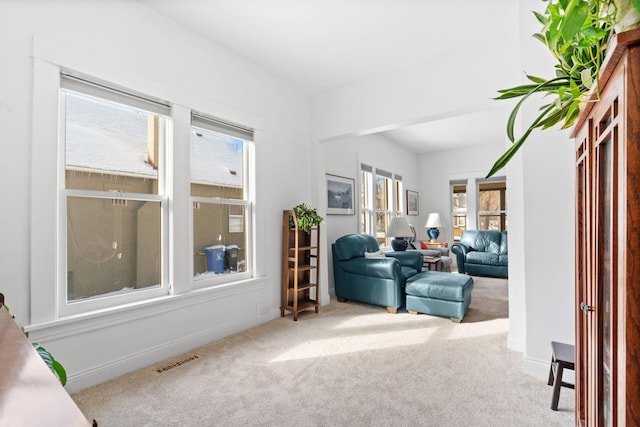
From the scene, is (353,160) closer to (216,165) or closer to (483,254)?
(216,165)

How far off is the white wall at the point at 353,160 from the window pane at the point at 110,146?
7.26ft

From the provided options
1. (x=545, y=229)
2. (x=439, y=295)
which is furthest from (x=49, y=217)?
(x=439, y=295)

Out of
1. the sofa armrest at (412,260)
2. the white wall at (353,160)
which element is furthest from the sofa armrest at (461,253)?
the sofa armrest at (412,260)

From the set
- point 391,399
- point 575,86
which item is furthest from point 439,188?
point 575,86

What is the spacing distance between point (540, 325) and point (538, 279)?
1.06 feet

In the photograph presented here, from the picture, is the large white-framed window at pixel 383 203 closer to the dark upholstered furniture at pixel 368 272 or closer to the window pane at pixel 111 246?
the dark upholstered furniture at pixel 368 272

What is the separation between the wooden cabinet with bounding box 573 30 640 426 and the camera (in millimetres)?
574

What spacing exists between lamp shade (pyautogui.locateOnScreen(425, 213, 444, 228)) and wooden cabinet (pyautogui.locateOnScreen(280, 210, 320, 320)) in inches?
166

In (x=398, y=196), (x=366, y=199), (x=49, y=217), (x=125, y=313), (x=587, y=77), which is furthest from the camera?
(x=398, y=196)

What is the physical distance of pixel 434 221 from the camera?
711 centimetres

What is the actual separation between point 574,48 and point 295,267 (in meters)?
2.94

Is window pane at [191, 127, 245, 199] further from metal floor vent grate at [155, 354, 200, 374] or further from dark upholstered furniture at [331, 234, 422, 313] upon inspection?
dark upholstered furniture at [331, 234, 422, 313]

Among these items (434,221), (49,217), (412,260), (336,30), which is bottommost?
(412,260)

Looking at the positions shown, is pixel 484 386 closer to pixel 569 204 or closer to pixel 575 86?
pixel 569 204
